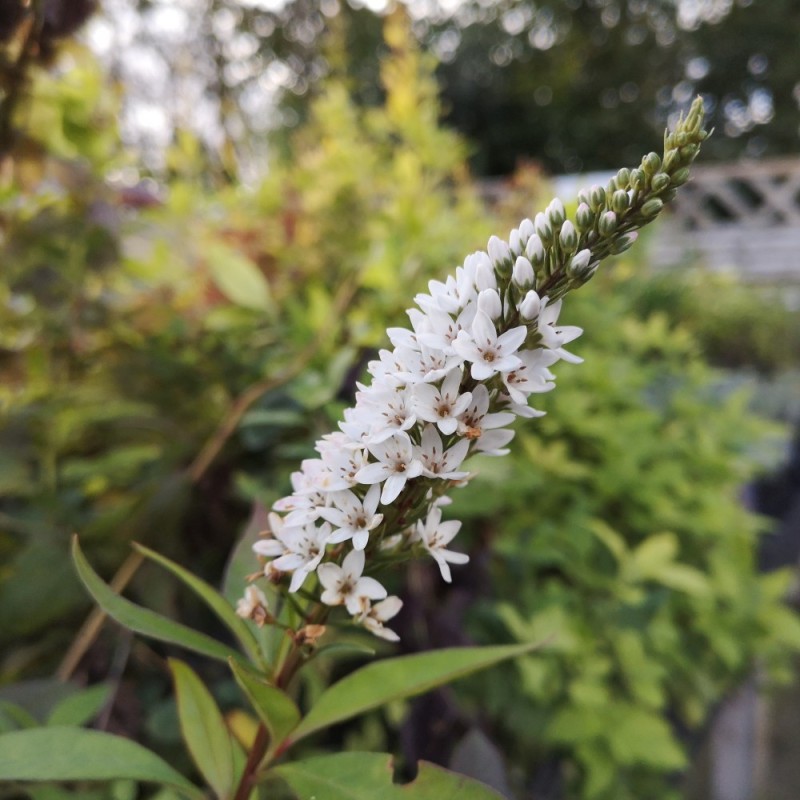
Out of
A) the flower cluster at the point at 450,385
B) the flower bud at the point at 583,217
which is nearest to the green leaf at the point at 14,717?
the flower cluster at the point at 450,385

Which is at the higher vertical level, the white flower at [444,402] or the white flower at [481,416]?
the white flower at [444,402]

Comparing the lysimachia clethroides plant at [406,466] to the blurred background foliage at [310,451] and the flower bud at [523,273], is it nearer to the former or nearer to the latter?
the flower bud at [523,273]

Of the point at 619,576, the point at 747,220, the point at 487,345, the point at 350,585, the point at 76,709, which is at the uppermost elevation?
the point at 487,345

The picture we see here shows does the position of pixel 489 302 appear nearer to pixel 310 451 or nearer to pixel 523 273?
pixel 523 273

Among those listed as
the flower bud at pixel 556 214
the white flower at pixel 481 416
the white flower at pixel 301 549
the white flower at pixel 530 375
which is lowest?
the white flower at pixel 301 549

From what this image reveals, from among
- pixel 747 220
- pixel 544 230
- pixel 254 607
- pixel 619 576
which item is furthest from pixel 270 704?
pixel 747 220

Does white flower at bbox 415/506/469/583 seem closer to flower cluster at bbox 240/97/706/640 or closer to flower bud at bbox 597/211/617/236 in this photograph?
flower cluster at bbox 240/97/706/640

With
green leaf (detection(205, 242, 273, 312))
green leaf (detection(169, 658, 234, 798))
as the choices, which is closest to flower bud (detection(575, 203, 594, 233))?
green leaf (detection(169, 658, 234, 798))
